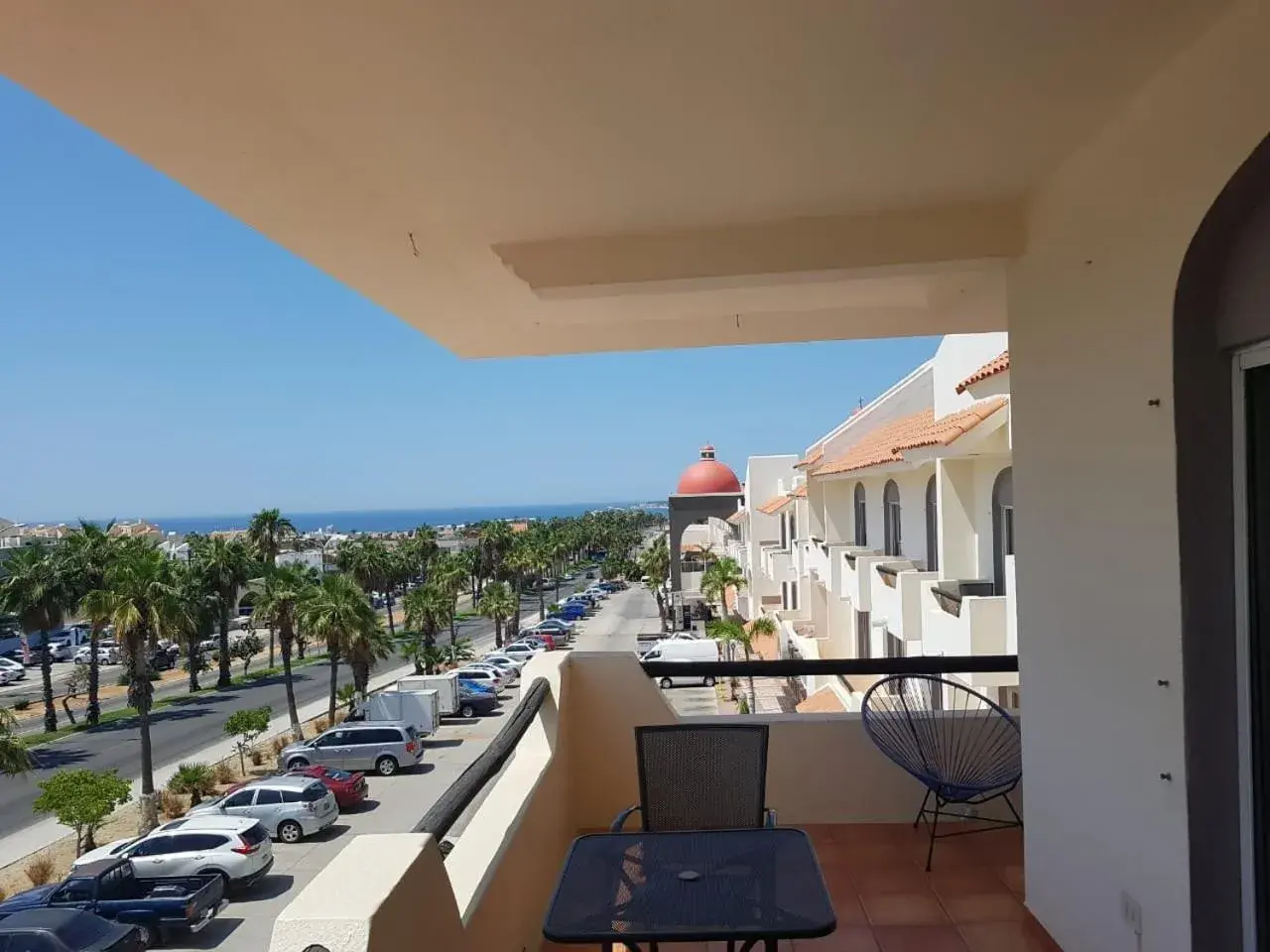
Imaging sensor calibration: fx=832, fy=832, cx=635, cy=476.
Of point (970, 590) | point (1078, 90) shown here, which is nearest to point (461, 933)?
point (1078, 90)

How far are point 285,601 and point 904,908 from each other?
121 feet

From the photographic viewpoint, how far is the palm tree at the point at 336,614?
34812 millimetres

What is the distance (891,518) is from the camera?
15297mm

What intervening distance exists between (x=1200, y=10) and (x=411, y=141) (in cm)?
197

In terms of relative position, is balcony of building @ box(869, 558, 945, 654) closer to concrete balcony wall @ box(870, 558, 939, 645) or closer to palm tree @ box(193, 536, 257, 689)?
concrete balcony wall @ box(870, 558, 939, 645)

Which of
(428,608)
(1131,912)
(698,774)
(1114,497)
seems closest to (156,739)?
(428,608)

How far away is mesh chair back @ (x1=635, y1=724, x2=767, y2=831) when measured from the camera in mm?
2914

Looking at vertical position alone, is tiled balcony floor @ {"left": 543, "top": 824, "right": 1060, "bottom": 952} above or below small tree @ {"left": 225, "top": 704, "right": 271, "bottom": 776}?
above

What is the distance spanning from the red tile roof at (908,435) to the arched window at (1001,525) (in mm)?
1013

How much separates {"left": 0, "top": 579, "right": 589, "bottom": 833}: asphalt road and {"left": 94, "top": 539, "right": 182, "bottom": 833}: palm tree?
11.9ft

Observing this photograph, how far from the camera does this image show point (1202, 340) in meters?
2.21

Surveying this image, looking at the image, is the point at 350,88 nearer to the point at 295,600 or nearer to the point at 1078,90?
the point at 1078,90

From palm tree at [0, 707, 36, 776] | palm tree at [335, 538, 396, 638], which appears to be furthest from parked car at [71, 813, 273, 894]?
palm tree at [335, 538, 396, 638]

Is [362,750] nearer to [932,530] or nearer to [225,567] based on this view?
[225,567]
